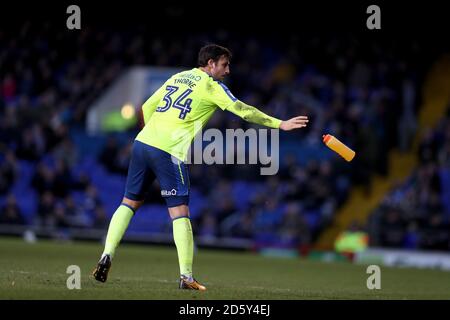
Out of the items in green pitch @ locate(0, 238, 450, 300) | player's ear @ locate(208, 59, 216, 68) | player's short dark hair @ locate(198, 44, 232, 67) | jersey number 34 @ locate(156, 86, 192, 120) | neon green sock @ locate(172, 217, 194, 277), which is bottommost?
green pitch @ locate(0, 238, 450, 300)

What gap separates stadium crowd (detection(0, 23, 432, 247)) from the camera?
1085 inches

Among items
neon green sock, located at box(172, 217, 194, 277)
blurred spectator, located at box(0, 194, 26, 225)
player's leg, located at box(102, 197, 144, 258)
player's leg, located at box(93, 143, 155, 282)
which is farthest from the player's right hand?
blurred spectator, located at box(0, 194, 26, 225)

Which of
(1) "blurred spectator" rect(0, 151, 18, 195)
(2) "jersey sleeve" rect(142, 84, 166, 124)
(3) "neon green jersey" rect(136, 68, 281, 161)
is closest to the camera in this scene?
(3) "neon green jersey" rect(136, 68, 281, 161)

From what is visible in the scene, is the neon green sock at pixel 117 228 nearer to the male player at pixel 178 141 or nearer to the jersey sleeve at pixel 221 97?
the male player at pixel 178 141

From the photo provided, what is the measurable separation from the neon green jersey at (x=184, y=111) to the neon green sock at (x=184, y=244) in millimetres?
757

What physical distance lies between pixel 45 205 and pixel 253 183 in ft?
20.1

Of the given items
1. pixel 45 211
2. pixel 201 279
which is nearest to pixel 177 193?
pixel 201 279

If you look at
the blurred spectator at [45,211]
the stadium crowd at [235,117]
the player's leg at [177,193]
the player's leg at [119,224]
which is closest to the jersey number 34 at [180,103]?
the player's leg at [177,193]

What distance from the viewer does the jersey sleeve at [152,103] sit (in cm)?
→ 1144

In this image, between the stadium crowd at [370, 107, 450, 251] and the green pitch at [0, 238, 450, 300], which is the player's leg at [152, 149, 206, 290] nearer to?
the green pitch at [0, 238, 450, 300]

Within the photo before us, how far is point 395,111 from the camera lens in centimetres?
2962

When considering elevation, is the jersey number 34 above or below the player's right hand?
above
